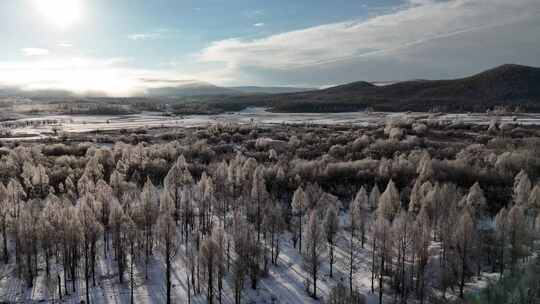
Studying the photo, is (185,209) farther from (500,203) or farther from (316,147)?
(316,147)

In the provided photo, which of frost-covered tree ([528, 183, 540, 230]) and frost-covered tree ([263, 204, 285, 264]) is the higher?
frost-covered tree ([528, 183, 540, 230])

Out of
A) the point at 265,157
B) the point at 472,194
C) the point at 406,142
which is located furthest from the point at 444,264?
the point at 406,142

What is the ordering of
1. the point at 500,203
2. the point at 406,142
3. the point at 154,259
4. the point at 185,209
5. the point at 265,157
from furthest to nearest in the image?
the point at 406,142
the point at 265,157
the point at 500,203
the point at 185,209
the point at 154,259

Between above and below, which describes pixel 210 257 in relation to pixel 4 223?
below

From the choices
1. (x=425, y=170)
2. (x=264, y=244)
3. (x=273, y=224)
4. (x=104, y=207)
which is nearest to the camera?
(x=273, y=224)

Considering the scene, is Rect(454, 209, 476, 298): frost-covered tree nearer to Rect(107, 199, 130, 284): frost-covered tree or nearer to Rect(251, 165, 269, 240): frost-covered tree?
Rect(251, 165, 269, 240): frost-covered tree

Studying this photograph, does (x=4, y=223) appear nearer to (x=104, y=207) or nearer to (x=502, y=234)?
(x=104, y=207)

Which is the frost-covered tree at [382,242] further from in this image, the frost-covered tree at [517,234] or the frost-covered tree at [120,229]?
the frost-covered tree at [120,229]

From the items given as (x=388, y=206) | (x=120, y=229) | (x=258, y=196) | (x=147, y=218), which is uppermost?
(x=388, y=206)

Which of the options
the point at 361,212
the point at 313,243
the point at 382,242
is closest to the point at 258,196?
the point at 361,212

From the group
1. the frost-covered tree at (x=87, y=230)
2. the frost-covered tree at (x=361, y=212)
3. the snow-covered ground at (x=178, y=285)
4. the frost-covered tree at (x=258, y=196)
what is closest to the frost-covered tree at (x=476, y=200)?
the snow-covered ground at (x=178, y=285)

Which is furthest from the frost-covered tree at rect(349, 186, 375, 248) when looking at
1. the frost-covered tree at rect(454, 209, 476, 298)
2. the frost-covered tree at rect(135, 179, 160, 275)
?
the frost-covered tree at rect(135, 179, 160, 275)
